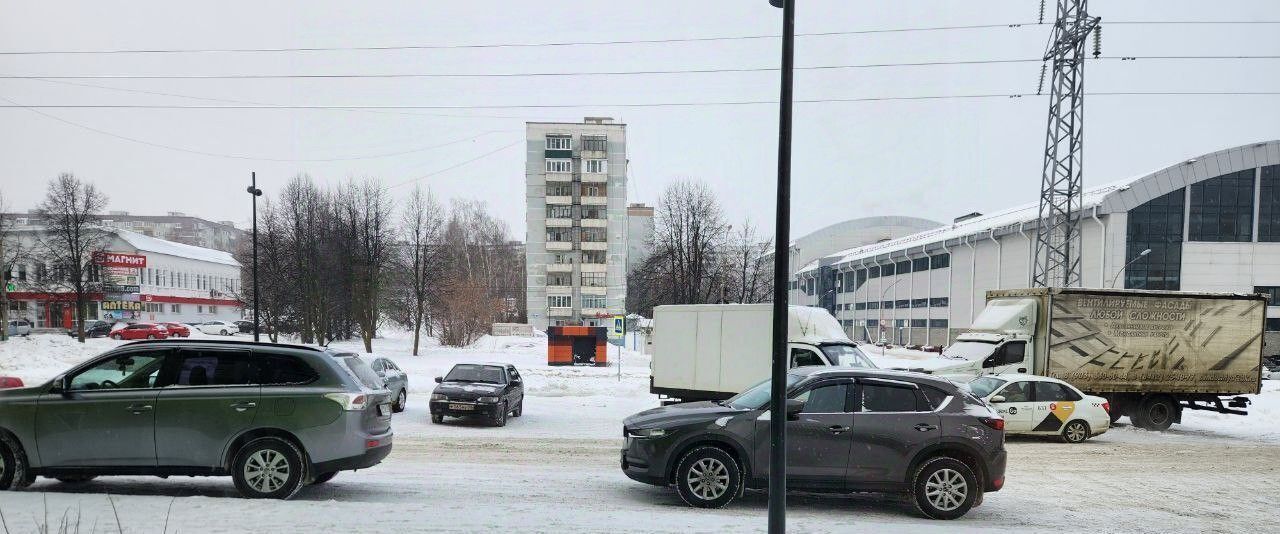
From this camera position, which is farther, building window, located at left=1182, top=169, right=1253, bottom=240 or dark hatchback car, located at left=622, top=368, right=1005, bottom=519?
building window, located at left=1182, top=169, right=1253, bottom=240

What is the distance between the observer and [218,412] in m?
6.68

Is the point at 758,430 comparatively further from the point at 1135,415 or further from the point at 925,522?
the point at 1135,415

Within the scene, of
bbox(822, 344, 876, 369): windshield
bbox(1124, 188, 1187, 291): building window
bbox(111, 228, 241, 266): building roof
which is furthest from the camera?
bbox(1124, 188, 1187, 291): building window

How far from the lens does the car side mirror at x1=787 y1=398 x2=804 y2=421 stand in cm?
695

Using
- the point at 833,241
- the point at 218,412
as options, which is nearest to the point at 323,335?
the point at 218,412

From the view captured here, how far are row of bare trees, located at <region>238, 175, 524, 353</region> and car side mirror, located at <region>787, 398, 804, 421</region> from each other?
112 ft

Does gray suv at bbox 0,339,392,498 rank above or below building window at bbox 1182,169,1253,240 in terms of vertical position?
below

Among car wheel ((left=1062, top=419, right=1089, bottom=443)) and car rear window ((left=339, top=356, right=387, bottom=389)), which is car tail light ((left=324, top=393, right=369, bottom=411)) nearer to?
car rear window ((left=339, top=356, right=387, bottom=389))

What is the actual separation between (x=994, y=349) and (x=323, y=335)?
35018 millimetres

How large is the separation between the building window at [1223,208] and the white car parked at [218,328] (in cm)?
6831

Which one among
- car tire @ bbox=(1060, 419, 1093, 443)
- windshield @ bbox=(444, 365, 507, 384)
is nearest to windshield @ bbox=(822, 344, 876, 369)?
car tire @ bbox=(1060, 419, 1093, 443)

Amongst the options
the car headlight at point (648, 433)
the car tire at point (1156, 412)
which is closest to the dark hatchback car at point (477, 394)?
the car headlight at point (648, 433)

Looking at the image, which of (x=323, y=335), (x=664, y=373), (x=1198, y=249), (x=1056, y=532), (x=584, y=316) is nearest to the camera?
(x=1056, y=532)

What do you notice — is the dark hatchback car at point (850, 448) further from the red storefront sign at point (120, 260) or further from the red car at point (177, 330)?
the red car at point (177, 330)
